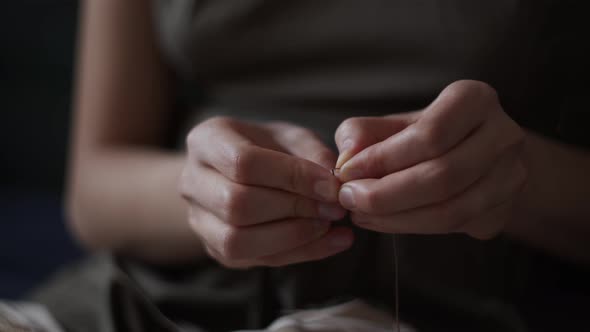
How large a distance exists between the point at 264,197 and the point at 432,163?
8 centimetres

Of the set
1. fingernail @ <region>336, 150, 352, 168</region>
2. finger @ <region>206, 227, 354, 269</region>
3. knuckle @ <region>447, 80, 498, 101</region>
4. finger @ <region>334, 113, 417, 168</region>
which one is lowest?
finger @ <region>206, 227, 354, 269</region>

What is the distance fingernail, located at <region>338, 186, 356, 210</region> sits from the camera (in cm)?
23

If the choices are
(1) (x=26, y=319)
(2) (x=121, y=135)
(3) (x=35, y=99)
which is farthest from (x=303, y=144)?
(3) (x=35, y=99)

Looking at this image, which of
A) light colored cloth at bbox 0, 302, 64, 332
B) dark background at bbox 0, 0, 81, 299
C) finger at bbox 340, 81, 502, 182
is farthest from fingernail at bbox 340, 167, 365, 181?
dark background at bbox 0, 0, 81, 299

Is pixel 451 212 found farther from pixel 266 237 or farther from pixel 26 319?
pixel 26 319

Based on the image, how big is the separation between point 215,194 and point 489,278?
0.76 ft

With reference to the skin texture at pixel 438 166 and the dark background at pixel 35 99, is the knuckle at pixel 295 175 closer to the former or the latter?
the skin texture at pixel 438 166

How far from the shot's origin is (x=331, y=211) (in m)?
0.25

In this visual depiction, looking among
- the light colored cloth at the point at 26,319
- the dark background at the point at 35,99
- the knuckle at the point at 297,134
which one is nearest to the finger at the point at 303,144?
the knuckle at the point at 297,134

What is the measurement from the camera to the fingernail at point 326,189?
0.24 meters

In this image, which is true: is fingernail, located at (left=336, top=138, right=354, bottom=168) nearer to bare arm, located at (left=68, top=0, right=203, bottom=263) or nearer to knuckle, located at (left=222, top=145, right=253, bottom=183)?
knuckle, located at (left=222, top=145, right=253, bottom=183)

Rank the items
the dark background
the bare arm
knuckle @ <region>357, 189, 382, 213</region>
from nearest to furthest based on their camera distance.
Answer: knuckle @ <region>357, 189, 382, 213</region>
the bare arm
the dark background

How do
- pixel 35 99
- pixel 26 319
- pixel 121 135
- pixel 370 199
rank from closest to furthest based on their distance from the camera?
pixel 370 199 < pixel 26 319 < pixel 121 135 < pixel 35 99

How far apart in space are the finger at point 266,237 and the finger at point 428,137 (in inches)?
1.3
